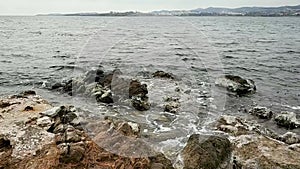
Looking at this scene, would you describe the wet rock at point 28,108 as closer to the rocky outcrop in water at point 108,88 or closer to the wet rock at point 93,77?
the rocky outcrop in water at point 108,88

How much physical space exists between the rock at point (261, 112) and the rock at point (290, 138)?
204cm

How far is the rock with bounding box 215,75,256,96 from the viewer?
15617 mm

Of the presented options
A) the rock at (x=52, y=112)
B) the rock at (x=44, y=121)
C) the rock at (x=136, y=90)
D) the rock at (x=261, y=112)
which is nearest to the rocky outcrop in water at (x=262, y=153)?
the rock at (x=261, y=112)

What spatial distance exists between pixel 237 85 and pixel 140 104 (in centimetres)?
604

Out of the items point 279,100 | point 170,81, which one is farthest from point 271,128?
point 170,81

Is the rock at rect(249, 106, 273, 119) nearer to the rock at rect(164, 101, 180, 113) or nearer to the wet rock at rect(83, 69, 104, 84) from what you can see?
the rock at rect(164, 101, 180, 113)

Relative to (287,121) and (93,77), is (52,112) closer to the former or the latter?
(93,77)

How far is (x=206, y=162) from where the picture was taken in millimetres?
6816

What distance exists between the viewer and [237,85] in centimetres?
1596

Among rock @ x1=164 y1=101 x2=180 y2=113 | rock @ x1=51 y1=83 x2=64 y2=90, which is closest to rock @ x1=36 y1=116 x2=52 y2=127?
rock @ x1=164 y1=101 x2=180 y2=113

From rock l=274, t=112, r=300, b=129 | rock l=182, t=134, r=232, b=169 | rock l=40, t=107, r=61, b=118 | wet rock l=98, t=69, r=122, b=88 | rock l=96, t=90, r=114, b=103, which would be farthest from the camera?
wet rock l=98, t=69, r=122, b=88

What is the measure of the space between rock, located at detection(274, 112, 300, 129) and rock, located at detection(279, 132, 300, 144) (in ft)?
3.92

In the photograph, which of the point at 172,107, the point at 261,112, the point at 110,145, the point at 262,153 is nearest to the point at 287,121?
the point at 261,112

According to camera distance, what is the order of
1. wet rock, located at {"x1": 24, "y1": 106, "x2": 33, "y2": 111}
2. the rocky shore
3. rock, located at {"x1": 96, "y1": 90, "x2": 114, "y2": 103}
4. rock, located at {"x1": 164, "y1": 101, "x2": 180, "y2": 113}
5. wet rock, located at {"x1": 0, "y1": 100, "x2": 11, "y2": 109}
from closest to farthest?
the rocky shore < wet rock, located at {"x1": 24, "y1": 106, "x2": 33, "y2": 111} < wet rock, located at {"x1": 0, "y1": 100, "x2": 11, "y2": 109} < rock, located at {"x1": 164, "y1": 101, "x2": 180, "y2": 113} < rock, located at {"x1": 96, "y1": 90, "x2": 114, "y2": 103}
